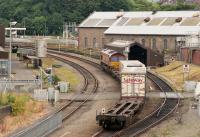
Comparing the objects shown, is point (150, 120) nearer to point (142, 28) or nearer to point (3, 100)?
point (3, 100)

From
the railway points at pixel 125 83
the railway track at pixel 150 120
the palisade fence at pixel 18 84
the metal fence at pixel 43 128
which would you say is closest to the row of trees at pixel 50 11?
the railway points at pixel 125 83

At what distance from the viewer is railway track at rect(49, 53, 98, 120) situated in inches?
1488

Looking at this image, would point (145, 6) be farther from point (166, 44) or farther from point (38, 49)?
point (38, 49)

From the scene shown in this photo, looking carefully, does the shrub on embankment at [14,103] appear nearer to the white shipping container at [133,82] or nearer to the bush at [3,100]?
the bush at [3,100]

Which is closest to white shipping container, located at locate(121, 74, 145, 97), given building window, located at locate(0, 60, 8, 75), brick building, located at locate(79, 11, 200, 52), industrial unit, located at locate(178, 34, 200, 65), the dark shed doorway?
building window, located at locate(0, 60, 8, 75)

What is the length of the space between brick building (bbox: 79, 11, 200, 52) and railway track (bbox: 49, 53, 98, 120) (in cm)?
1896

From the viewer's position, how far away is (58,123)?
31.8 m

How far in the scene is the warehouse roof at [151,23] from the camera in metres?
85.1

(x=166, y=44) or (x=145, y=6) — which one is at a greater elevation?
(x=145, y=6)

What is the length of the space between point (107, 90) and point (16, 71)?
1340 cm

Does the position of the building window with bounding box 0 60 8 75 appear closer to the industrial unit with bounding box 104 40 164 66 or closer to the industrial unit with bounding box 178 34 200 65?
the industrial unit with bounding box 104 40 164 66

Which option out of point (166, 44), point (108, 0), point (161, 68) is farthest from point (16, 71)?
point (108, 0)

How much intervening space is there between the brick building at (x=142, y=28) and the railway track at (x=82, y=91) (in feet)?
62.2

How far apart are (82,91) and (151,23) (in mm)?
46003
